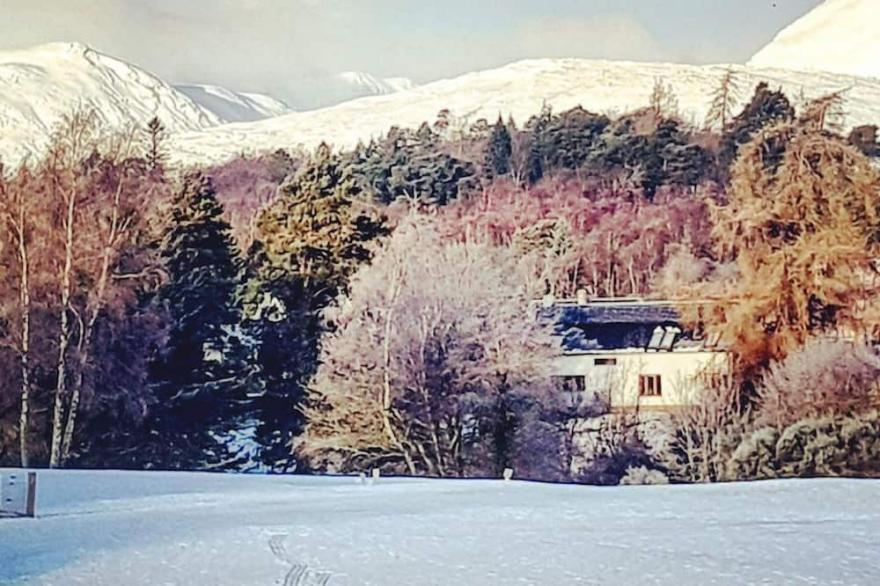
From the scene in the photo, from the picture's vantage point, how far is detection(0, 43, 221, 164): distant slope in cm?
843

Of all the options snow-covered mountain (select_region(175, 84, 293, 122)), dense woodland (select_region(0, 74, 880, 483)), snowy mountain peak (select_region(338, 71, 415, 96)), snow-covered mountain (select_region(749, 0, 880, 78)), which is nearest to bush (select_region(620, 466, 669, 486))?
dense woodland (select_region(0, 74, 880, 483))

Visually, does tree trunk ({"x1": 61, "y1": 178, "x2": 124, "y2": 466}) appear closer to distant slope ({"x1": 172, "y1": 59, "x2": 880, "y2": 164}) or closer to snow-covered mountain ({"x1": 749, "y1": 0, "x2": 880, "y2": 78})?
distant slope ({"x1": 172, "y1": 59, "x2": 880, "y2": 164})

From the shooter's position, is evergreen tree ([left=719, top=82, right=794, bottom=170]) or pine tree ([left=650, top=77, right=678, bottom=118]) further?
pine tree ([left=650, top=77, right=678, bottom=118])

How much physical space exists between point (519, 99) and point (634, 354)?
6.27 feet

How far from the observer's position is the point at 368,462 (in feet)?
26.9

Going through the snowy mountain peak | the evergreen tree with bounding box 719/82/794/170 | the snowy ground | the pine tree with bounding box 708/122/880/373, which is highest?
the snowy mountain peak

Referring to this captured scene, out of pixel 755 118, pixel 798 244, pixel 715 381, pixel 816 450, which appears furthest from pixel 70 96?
pixel 816 450

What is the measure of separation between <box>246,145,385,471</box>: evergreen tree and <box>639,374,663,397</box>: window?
2014 mm

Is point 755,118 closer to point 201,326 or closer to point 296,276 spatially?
point 296,276

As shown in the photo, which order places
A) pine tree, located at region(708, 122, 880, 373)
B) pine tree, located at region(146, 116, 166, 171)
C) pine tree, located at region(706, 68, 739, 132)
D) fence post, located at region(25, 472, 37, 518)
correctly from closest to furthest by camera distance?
fence post, located at region(25, 472, 37, 518) → pine tree, located at region(708, 122, 880, 373) → pine tree, located at region(706, 68, 739, 132) → pine tree, located at region(146, 116, 166, 171)

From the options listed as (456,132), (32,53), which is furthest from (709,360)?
(32,53)

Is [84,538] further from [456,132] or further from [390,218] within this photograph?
[456,132]

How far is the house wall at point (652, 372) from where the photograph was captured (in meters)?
7.87

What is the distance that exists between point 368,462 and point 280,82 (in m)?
2.90
